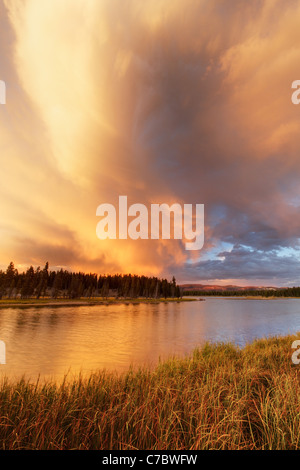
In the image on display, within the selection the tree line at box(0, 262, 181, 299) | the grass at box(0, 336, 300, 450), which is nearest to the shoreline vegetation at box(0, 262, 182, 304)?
the tree line at box(0, 262, 181, 299)

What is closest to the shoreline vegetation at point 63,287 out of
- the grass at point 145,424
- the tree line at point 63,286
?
the tree line at point 63,286

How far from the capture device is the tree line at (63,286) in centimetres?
12888

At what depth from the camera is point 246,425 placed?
19.8 feet

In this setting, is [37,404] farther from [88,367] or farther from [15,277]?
[15,277]

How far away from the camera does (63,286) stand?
536 feet

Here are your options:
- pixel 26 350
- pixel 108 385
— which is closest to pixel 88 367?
pixel 26 350

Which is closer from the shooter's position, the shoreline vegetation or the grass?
the grass

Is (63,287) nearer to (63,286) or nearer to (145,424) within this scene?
(63,286)

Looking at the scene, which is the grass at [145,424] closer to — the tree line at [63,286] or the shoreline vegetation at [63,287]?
the shoreline vegetation at [63,287]

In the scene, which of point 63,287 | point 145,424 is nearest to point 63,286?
point 63,287

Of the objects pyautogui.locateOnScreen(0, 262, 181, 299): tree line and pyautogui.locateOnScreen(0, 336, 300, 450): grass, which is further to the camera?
pyautogui.locateOnScreen(0, 262, 181, 299): tree line

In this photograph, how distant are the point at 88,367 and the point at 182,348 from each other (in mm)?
11789

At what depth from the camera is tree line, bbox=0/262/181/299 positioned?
12888 cm

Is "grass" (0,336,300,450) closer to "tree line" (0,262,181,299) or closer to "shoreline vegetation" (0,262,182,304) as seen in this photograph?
"shoreline vegetation" (0,262,182,304)
